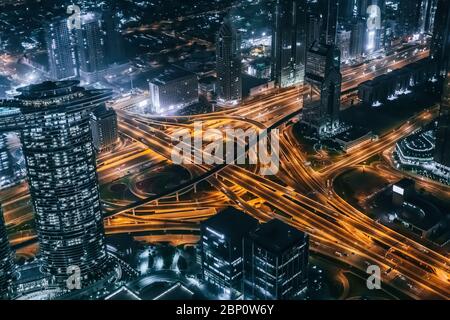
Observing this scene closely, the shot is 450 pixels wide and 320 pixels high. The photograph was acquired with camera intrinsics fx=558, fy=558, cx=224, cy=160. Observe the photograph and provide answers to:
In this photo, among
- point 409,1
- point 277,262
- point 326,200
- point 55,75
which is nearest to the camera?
point 277,262

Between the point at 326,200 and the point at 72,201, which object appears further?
the point at 326,200

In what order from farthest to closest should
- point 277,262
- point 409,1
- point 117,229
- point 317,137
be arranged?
point 409,1
point 317,137
point 117,229
point 277,262

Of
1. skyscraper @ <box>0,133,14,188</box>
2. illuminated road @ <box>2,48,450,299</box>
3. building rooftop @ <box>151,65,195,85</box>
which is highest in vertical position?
building rooftop @ <box>151,65,195,85</box>

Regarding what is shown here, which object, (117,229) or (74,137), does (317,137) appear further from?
(74,137)

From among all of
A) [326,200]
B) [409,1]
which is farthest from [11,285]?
[409,1]

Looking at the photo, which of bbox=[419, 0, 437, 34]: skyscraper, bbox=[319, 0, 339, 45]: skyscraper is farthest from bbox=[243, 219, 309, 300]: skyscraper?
bbox=[419, 0, 437, 34]: skyscraper

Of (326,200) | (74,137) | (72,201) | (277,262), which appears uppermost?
(74,137)

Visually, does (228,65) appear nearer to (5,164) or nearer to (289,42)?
(289,42)

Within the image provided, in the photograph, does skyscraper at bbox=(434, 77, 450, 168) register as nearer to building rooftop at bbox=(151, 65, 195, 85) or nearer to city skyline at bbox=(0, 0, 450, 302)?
city skyline at bbox=(0, 0, 450, 302)
